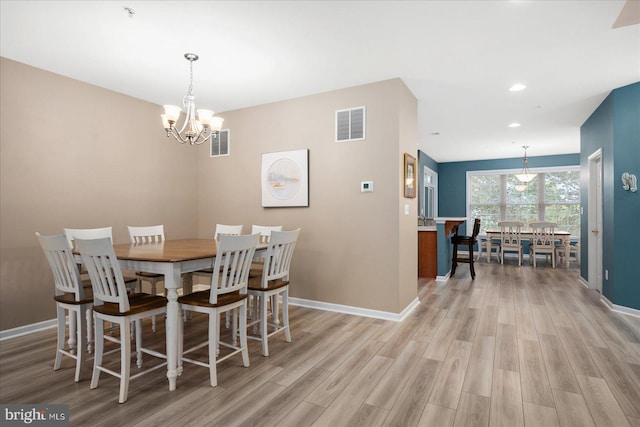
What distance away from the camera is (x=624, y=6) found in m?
2.39

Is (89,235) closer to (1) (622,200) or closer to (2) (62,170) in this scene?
(2) (62,170)

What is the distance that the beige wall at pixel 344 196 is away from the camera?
3635mm

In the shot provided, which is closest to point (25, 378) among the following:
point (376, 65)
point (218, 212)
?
point (218, 212)

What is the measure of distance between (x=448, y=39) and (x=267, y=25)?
58.3 inches

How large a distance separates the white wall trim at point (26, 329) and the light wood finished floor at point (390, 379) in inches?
4.5

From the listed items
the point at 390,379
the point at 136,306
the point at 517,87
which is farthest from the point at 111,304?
the point at 517,87

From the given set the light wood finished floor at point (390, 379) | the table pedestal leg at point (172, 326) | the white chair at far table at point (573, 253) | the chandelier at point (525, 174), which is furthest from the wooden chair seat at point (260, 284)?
the white chair at far table at point (573, 253)

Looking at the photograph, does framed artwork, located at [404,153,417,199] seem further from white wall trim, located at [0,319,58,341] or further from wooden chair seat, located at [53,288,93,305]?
white wall trim, located at [0,319,58,341]

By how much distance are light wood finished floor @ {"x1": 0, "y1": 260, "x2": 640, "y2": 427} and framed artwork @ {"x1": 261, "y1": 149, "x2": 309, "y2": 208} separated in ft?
4.75

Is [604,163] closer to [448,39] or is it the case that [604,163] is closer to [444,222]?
[444,222]

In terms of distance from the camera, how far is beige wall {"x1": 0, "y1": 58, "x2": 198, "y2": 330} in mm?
3182

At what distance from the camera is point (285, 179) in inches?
169

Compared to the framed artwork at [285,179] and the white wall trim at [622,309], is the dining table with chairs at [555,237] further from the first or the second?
the framed artwork at [285,179]

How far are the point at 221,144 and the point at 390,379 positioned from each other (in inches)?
149
